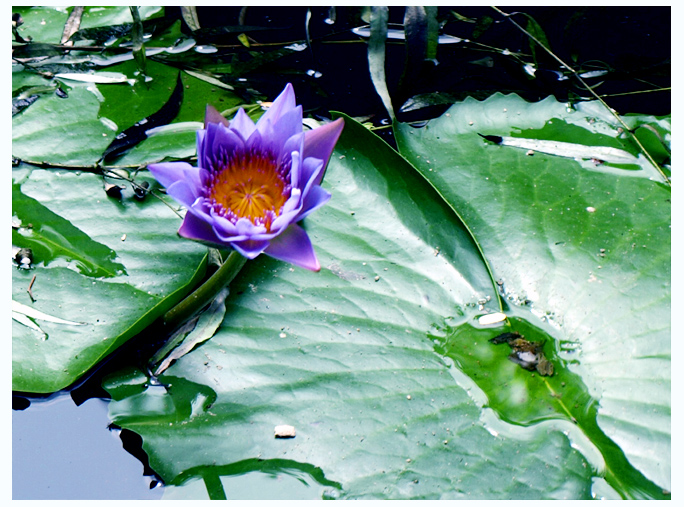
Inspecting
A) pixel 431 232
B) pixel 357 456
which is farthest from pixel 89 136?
pixel 357 456

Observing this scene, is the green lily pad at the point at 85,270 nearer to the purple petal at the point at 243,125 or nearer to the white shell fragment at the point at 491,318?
the purple petal at the point at 243,125

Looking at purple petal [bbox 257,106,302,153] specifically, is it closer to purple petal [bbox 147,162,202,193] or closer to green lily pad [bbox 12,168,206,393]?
purple petal [bbox 147,162,202,193]

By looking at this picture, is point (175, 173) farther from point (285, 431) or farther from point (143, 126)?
point (143, 126)

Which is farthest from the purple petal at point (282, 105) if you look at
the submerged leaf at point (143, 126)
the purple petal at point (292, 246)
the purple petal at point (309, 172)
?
the submerged leaf at point (143, 126)

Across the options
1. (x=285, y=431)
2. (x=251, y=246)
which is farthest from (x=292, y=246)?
(x=285, y=431)

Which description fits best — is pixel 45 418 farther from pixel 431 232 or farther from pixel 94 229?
pixel 431 232

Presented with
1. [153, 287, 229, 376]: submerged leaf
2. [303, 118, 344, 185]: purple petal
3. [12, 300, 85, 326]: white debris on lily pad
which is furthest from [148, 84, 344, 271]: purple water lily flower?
[12, 300, 85, 326]: white debris on lily pad
